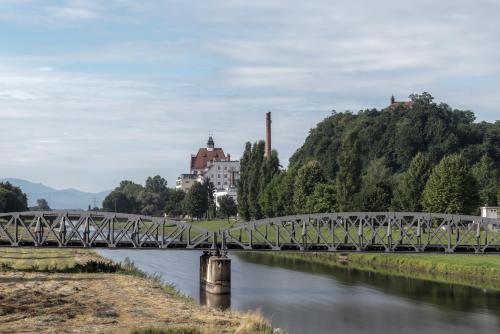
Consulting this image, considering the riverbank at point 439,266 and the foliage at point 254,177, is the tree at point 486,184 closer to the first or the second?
the riverbank at point 439,266

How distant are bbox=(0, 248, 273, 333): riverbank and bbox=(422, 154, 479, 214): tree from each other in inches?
1990

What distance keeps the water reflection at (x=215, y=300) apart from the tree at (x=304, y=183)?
228 feet

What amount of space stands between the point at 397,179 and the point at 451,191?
162 ft

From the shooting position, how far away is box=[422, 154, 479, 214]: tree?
111688 millimetres

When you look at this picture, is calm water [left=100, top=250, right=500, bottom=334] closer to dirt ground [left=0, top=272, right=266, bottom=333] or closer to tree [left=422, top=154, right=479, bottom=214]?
dirt ground [left=0, top=272, right=266, bottom=333]

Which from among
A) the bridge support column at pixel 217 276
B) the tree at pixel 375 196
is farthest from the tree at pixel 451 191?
the bridge support column at pixel 217 276

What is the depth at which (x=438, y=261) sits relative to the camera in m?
94.1

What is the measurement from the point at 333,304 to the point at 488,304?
42.8 feet

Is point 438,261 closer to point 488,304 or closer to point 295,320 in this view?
point 488,304

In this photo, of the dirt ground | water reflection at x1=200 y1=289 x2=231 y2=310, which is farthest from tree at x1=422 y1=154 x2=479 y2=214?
the dirt ground

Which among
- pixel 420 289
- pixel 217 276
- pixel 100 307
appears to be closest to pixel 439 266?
pixel 420 289

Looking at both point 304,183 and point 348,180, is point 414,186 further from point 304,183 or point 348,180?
point 304,183

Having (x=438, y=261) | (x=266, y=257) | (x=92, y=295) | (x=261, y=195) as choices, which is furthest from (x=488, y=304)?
(x=261, y=195)

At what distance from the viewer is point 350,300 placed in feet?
233
